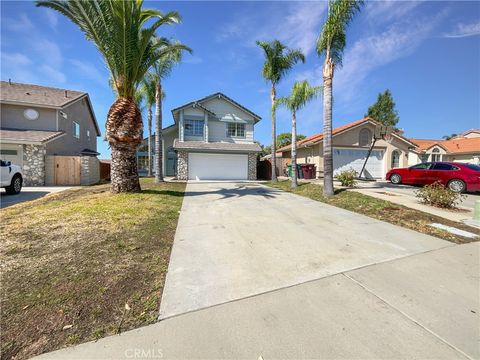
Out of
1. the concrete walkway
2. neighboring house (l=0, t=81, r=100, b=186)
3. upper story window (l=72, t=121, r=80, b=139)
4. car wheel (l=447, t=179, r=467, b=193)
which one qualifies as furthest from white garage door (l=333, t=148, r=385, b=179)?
upper story window (l=72, t=121, r=80, b=139)

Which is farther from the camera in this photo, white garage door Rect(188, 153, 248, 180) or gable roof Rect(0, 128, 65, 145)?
white garage door Rect(188, 153, 248, 180)

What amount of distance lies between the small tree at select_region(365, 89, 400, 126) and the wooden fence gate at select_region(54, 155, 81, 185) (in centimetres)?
3883

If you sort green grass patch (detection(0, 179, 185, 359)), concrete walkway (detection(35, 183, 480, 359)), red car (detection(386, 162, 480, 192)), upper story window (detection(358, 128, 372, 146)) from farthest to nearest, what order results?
upper story window (detection(358, 128, 372, 146)), red car (detection(386, 162, 480, 192)), green grass patch (detection(0, 179, 185, 359)), concrete walkway (detection(35, 183, 480, 359))

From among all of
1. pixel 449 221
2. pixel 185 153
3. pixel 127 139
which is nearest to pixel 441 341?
pixel 449 221

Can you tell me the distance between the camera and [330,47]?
9.24 meters

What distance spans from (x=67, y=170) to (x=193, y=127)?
31.3 ft

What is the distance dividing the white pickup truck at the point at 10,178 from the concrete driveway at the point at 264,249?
8.64 metres

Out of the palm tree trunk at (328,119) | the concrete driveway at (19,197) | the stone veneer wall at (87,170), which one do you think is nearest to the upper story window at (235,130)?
the stone veneer wall at (87,170)

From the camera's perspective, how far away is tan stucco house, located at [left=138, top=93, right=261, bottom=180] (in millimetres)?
18188

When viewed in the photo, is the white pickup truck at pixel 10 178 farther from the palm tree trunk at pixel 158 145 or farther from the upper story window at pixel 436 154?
the upper story window at pixel 436 154

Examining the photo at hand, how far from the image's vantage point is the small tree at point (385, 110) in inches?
1346

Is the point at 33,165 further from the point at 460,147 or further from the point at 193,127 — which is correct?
the point at 460,147

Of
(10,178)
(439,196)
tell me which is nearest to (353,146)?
(439,196)

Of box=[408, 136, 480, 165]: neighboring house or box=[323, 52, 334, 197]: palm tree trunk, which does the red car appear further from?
box=[408, 136, 480, 165]: neighboring house
